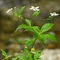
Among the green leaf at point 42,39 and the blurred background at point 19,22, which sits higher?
the blurred background at point 19,22

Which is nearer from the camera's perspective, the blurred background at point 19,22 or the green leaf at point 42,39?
the green leaf at point 42,39

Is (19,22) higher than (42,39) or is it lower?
higher

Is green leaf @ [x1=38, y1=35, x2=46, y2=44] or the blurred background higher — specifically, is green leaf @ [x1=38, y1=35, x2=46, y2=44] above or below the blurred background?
below

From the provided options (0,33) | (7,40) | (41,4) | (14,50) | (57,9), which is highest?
(41,4)

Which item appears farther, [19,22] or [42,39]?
[19,22]

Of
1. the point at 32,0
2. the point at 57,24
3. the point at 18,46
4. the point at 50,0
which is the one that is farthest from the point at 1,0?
the point at 18,46

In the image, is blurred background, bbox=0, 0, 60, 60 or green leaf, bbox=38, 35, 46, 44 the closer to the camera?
green leaf, bbox=38, 35, 46, 44

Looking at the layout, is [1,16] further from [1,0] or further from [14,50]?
[14,50]

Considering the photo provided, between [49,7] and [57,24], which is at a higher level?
[49,7]
